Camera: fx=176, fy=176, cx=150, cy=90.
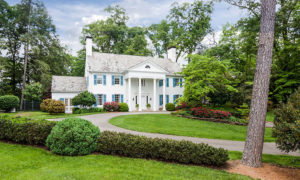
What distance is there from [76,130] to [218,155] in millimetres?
4502

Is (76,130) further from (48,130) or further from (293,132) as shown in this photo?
(293,132)

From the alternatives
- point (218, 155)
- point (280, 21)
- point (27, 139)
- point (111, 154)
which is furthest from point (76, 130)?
point (280, 21)

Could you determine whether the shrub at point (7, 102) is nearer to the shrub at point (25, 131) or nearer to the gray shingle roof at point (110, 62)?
the gray shingle roof at point (110, 62)

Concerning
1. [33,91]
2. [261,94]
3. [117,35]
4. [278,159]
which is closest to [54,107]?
[33,91]

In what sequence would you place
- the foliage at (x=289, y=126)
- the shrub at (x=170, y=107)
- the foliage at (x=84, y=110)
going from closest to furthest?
the foliage at (x=289, y=126), the foliage at (x=84, y=110), the shrub at (x=170, y=107)

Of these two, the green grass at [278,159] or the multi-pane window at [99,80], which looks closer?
the green grass at [278,159]

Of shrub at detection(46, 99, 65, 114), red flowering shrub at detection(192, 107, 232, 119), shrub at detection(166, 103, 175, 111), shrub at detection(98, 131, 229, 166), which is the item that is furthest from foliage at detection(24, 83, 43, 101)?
shrub at detection(98, 131, 229, 166)

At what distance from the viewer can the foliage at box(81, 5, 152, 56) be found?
3250 cm

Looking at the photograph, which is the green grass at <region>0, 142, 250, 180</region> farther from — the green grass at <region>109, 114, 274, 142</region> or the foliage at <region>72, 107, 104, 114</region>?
the foliage at <region>72, 107, 104, 114</region>

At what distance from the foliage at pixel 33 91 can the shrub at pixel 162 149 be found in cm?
2119

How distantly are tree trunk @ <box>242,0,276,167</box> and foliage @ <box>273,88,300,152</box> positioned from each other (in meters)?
0.47

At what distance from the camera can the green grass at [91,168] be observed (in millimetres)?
4344

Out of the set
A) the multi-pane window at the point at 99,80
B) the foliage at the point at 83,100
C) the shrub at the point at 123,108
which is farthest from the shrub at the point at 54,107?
the shrub at the point at 123,108

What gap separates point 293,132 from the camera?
4078 mm
